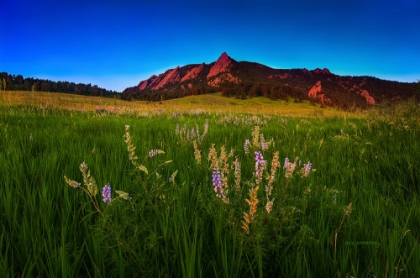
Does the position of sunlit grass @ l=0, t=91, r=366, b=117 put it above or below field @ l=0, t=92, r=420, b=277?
above

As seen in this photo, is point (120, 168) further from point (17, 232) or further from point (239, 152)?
point (239, 152)

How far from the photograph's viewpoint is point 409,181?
2762 millimetres

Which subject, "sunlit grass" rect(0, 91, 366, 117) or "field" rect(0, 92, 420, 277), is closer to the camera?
"field" rect(0, 92, 420, 277)

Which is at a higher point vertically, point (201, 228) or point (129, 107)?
point (129, 107)

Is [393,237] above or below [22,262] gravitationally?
above

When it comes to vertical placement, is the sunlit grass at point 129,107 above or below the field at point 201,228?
above

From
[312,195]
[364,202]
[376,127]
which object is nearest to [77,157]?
A: [312,195]

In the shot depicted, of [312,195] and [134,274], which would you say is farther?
[312,195]

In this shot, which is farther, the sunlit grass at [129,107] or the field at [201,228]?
the sunlit grass at [129,107]

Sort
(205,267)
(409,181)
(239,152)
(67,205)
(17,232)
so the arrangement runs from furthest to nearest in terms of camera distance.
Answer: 1. (239,152)
2. (409,181)
3. (67,205)
4. (17,232)
5. (205,267)

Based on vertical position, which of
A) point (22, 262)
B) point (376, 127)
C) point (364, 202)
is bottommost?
point (22, 262)

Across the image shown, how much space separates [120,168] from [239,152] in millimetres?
1793

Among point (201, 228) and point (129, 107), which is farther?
point (129, 107)

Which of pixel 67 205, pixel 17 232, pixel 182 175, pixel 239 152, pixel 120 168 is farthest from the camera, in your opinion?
pixel 239 152
